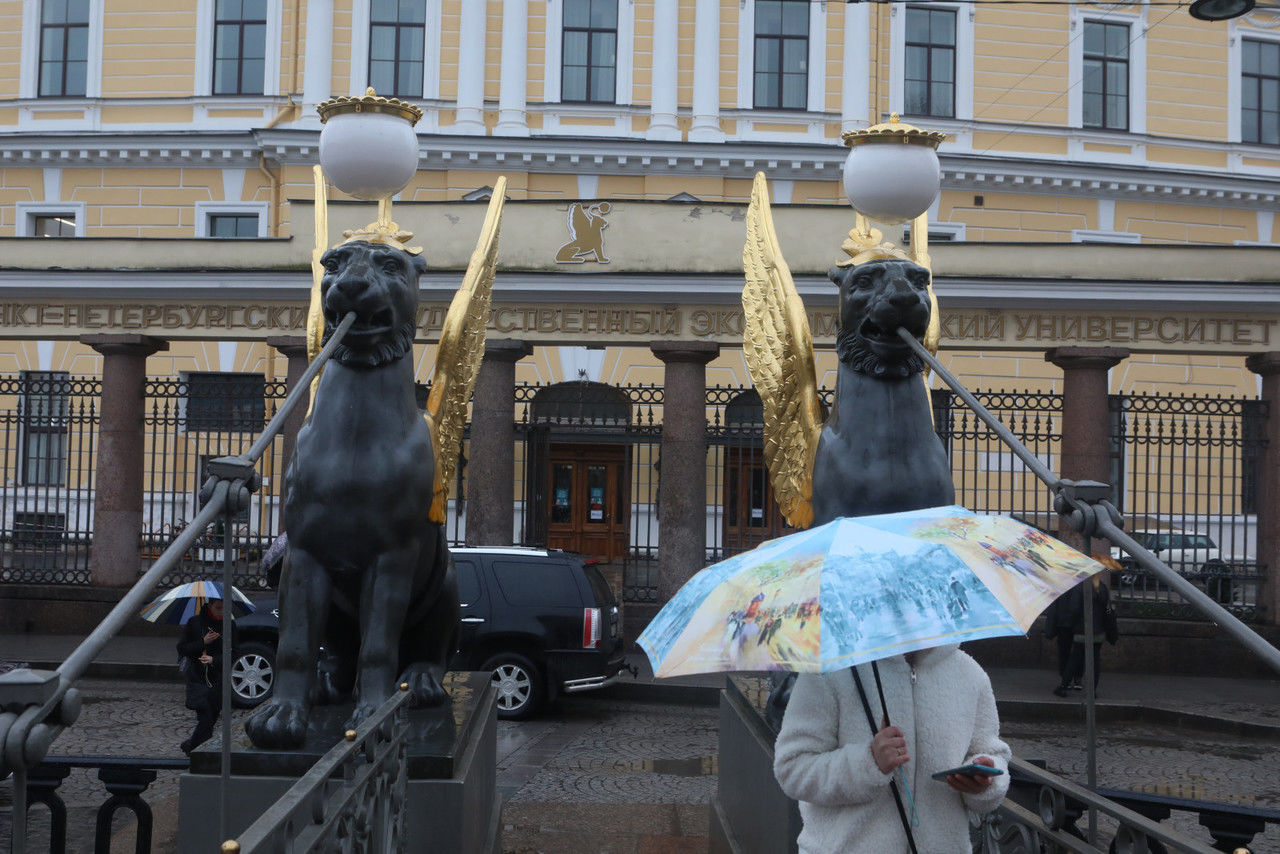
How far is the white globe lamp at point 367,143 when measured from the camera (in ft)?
17.7

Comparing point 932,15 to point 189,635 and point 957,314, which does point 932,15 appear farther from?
point 189,635

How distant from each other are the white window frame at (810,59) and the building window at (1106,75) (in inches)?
213

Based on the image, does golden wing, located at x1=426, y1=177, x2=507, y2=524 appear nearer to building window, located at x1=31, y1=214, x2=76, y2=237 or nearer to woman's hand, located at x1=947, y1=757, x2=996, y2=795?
woman's hand, located at x1=947, y1=757, x2=996, y2=795

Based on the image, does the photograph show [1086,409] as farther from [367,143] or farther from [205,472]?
[367,143]

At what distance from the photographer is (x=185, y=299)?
14.2 m

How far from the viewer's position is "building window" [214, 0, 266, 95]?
24297 mm

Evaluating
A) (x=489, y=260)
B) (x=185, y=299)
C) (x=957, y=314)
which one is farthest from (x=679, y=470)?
(x=489, y=260)

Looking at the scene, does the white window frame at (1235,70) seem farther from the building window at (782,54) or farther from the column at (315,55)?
the column at (315,55)

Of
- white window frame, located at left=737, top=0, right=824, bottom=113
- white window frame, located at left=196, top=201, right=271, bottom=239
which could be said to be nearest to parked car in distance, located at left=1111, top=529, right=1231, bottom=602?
white window frame, located at left=737, top=0, right=824, bottom=113

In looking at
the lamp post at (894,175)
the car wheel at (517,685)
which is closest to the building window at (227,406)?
→ the car wheel at (517,685)

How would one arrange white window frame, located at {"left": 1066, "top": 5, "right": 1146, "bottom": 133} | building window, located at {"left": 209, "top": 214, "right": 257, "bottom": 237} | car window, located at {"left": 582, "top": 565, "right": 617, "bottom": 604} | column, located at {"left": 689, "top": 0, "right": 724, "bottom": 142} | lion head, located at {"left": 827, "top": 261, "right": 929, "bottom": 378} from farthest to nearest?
1. white window frame, located at {"left": 1066, "top": 5, "right": 1146, "bottom": 133}
2. building window, located at {"left": 209, "top": 214, "right": 257, "bottom": 237}
3. column, located at {"left": 689, "top": 0, "right": 724, "bottom": 142}
4. car window, located at {"left": 582, "top": 565, "right": 617, "bottom": 604}
5. lion head, located at {"left": 827, "top": 261, "right": 929, "bottom": 378}

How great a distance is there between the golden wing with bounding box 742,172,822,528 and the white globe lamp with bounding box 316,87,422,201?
175 centimetres

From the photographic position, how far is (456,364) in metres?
5.65

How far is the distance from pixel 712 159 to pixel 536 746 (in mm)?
15597
